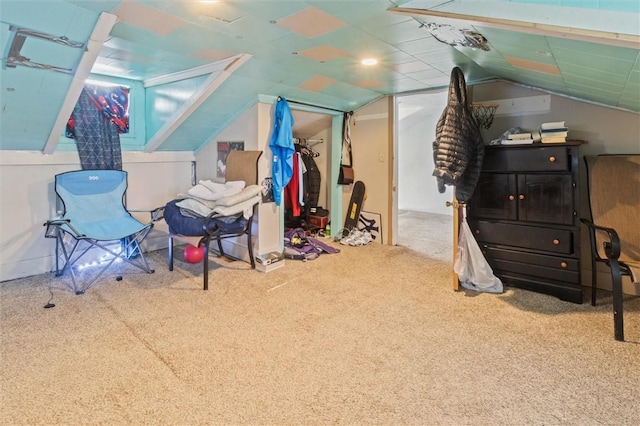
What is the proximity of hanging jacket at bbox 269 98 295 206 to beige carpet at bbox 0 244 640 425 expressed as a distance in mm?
1222

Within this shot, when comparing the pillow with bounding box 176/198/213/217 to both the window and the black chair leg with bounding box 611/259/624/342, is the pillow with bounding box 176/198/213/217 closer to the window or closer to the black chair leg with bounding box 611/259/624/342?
the window

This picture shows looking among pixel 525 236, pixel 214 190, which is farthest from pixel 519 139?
pixel 214 190

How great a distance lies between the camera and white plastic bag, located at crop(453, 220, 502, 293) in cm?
308

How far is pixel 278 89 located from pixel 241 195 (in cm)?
121

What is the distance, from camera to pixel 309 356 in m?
2.09

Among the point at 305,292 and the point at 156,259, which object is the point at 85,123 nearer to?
the point at 156,259

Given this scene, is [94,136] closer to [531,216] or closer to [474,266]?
[474,266]

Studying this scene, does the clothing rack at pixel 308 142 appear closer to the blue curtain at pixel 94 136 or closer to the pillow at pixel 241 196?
the pillow at pixel 241 196

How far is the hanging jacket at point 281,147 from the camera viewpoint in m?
3.82

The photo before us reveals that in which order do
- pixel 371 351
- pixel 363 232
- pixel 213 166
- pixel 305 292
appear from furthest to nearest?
pixel 363 232, pixel 213 166, pixel 305 292, pixel 371 351

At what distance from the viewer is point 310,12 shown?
2160mm

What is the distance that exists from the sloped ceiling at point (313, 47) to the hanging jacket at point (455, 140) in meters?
0.34

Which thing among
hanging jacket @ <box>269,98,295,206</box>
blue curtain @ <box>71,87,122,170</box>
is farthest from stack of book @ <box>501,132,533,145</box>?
blue curtain @ <box>71,87,122,170</box>

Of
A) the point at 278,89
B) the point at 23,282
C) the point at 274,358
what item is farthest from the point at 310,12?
the point at 23,282
